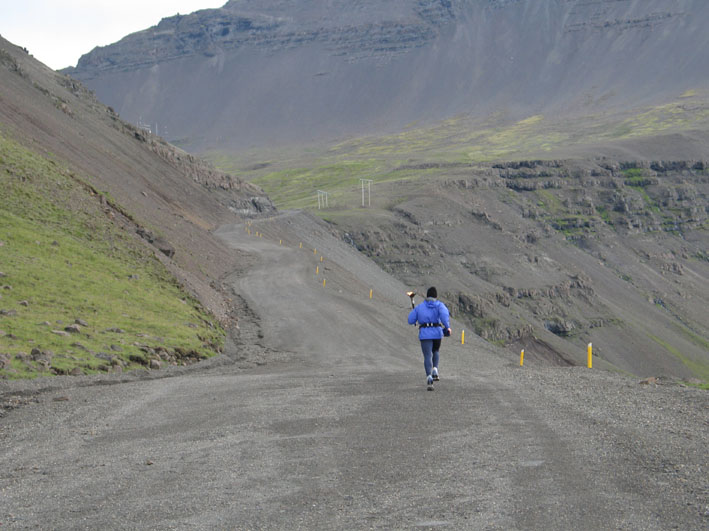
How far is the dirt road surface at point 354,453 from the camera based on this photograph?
984 cm

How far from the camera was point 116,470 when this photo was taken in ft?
40.1

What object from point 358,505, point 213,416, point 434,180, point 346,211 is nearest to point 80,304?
point 213,416

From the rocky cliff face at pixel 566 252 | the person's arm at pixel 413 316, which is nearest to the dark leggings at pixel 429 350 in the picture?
the person's arm at pixel 413 316

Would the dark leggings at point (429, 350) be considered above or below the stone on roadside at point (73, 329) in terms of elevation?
below

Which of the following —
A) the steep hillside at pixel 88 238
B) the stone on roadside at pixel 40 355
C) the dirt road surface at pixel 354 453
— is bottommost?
the dirt road surface at pixel 354 453

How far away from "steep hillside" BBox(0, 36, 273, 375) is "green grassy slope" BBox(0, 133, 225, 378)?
0.08 metres

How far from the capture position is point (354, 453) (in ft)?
41.9

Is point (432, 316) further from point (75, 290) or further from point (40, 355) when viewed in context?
point (75, 290)

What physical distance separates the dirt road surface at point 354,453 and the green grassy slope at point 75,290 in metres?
2.29

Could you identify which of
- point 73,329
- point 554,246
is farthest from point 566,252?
point 73,329

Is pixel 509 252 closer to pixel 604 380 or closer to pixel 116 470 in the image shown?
pixel 604 380

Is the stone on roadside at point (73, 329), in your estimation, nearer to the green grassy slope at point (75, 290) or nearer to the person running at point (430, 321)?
the green grassy slope at point (75, 290)

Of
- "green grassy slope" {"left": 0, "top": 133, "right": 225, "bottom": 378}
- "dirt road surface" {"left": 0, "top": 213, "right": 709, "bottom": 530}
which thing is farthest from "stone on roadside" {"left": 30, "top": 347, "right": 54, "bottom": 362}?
"dirt road surface" {"left": 0, "top": 213, "right": 709, "bottom": 530}

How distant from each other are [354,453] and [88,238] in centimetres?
3022
